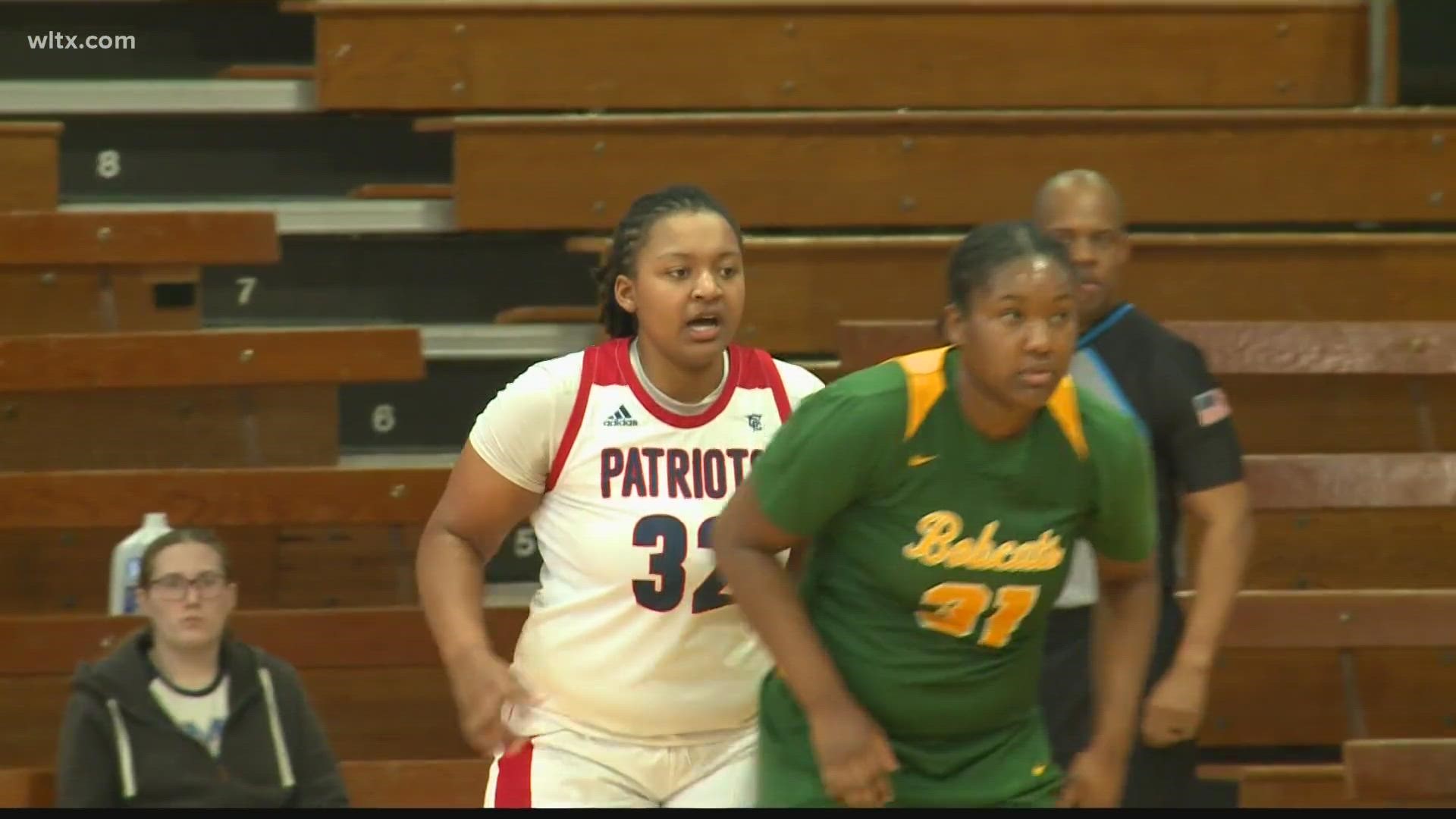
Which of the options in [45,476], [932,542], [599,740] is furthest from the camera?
[45,476]

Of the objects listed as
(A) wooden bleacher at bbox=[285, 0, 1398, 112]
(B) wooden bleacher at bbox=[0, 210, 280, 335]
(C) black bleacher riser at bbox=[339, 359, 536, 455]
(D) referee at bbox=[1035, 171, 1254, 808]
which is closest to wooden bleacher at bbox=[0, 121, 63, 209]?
(B) wooden bleacher at bbox=[0, 210, 280, 335]

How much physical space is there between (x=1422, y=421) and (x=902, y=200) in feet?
5.13

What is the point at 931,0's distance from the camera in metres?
5.98

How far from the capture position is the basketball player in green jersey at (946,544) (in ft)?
7.71

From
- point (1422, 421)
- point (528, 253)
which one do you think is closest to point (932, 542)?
point (1422, 421)

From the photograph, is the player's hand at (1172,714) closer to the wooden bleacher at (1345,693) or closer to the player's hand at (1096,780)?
the player's hand at (1096,780)

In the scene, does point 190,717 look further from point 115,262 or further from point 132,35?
point 132,35

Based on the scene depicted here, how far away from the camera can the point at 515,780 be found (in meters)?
2.82

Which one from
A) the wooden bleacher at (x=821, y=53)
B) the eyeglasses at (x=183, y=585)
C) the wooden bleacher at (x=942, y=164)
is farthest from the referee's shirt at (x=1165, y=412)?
the wooden bleacher at (x=821, y=53)

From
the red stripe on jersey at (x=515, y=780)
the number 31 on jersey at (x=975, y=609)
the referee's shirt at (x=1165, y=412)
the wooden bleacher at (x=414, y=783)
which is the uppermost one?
the referee's shirt at (x=1165, y=412)

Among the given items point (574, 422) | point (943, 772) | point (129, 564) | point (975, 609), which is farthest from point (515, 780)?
point (129, 564)

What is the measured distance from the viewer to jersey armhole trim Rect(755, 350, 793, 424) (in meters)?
2.94
